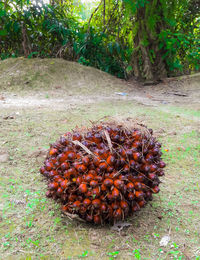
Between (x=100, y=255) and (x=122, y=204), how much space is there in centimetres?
29

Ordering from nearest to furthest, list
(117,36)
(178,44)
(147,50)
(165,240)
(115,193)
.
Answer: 1. (115,193)
2. (165,240)
3. (178,44)
4. (147,50)
5. (117,36)

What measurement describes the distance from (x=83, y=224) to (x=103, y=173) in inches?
14.5

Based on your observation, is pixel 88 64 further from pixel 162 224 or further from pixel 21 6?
pixel 162 224

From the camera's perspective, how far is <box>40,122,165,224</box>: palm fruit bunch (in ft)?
4.25

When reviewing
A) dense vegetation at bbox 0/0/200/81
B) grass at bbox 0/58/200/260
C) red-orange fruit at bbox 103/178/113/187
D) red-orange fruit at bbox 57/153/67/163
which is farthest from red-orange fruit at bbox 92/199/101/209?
dense vegetation at bbox 0/0/200/81

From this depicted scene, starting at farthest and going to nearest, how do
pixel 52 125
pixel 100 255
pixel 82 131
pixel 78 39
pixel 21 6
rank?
1. pixel 78 39
2. pixel 21 6
3. pixel 52 125
4. pixel 82 131
5. pixel 100 255

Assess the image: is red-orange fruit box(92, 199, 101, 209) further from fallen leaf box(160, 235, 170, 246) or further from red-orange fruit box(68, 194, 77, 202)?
fallen leaf box(160, 235, 170, 246)

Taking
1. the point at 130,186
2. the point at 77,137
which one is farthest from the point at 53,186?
the point at 130,186

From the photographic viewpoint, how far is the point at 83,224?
1.41 metres

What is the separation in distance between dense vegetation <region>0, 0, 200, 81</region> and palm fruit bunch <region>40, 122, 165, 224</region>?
6105 millimetres

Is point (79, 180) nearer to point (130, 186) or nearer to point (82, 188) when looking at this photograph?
point (82, 188)

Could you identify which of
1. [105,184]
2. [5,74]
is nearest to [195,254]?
[105,184]

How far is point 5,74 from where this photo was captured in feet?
20.0

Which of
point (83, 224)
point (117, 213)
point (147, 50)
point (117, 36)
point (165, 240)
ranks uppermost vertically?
point (117, 36)
